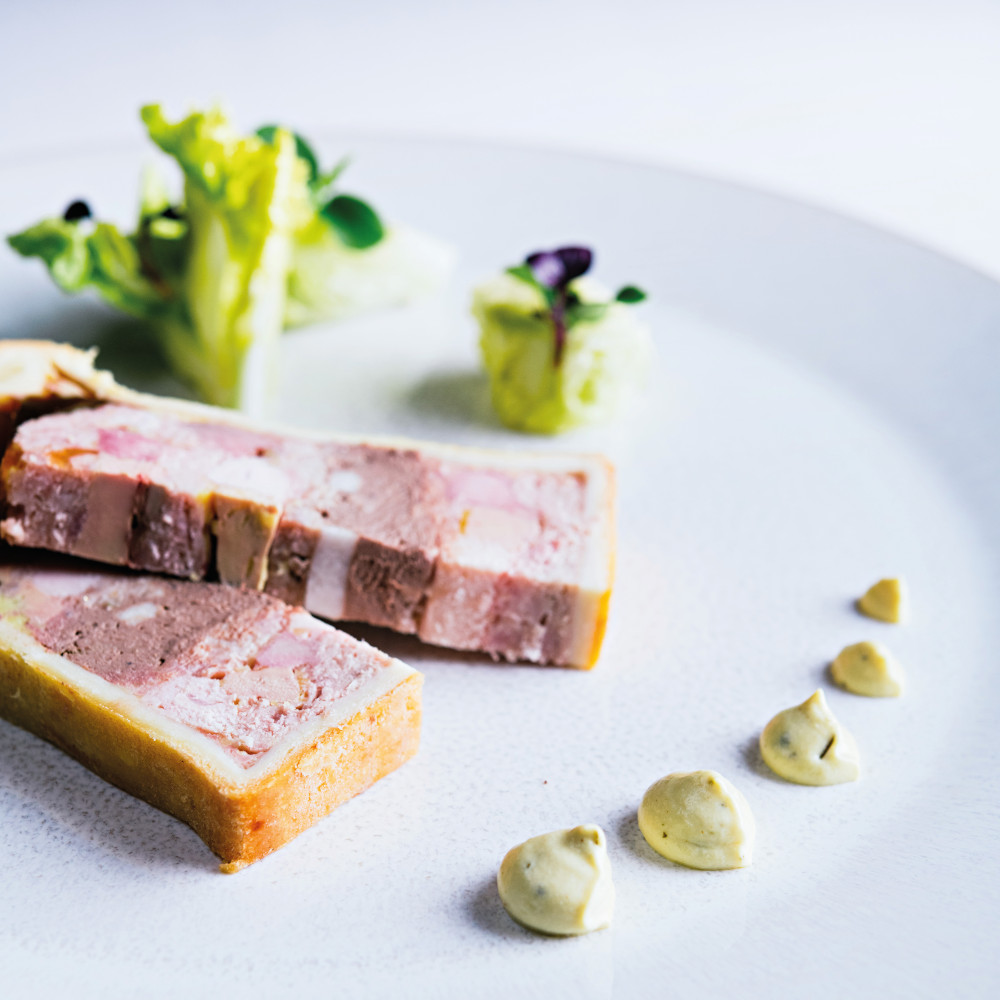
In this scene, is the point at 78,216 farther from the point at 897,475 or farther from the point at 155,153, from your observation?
the point at 897,475

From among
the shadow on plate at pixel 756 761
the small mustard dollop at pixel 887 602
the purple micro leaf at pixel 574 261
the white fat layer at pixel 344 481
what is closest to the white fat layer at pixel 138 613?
the white fat layer at pixel 344 481

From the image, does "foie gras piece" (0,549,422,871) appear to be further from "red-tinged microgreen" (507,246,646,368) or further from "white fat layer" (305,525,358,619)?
"red-tinged microgreen" (507,246,646,368)

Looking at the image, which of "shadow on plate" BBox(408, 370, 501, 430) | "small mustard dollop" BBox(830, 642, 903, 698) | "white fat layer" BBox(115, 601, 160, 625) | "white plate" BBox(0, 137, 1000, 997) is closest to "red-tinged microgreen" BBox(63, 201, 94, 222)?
"white plate" BBox(0, 137, 1000, 997)

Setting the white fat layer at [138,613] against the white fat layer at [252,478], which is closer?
the white fat layer at [138,613]

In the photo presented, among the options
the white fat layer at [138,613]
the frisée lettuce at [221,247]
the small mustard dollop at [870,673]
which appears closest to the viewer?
the white fat layer at [138,613]

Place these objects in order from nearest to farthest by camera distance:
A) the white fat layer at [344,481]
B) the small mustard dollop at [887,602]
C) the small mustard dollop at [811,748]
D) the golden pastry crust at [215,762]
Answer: the golden pastry crust at [215,762] → the small mustard dollop at [811,748] → the white fat layer at [344,481] → the small mustard dollop at [887,602]

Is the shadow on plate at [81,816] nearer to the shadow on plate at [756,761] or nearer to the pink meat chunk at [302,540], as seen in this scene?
the pink meat chunk at [302,540]

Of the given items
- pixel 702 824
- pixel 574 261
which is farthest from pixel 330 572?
pixel 574 261

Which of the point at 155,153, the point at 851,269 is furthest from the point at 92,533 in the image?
the point at 851,269
